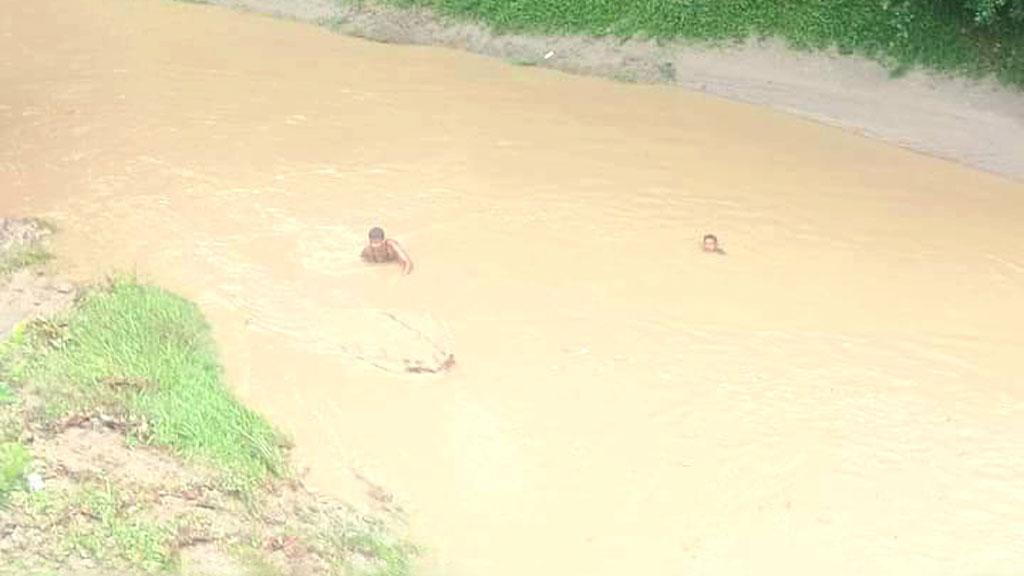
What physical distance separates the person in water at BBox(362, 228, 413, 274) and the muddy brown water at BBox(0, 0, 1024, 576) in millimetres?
97

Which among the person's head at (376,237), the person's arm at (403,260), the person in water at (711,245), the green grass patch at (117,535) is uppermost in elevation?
the person in water at (711,245)

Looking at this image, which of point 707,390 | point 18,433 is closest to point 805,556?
point 707,390

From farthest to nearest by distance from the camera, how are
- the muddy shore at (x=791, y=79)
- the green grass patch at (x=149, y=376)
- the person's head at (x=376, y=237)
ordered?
the muddy shore at (x=791, y=79) < the person's head at (x=376, y=237) < the green grass patch at (x=149, y=376)

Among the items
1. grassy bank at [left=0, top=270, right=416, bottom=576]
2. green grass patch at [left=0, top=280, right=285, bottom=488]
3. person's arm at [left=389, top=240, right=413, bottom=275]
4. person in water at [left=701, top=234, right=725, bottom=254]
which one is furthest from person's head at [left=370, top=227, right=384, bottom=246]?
person in water at [left=701, top=234, right=725, bottom=254]

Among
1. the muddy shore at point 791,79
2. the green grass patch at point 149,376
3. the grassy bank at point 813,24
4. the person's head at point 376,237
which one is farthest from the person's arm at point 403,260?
the grassy bank at point 813,24

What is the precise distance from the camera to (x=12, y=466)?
4949 millimetres

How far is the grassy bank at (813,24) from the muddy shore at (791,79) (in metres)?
0.13

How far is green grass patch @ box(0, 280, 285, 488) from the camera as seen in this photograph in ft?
17.9

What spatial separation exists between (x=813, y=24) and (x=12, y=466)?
8182 mm

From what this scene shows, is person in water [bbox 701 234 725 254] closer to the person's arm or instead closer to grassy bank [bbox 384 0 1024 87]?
the person's arm

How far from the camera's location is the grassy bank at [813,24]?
9797 millimetres

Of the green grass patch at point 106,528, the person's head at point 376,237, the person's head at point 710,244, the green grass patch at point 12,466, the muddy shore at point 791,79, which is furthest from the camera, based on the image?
the muddy shore at point 791,79

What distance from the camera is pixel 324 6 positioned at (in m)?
11.9

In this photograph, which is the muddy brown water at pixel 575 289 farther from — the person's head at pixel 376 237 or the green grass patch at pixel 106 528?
the green grass patch at pixel 106 528
